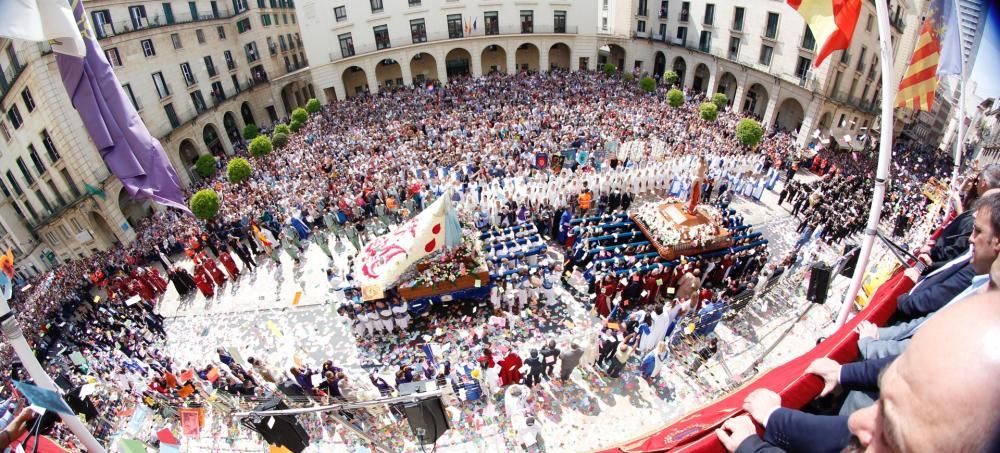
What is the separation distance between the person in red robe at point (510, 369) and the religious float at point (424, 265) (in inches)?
121

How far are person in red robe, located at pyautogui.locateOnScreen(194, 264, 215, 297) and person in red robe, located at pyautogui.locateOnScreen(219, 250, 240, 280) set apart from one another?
652 mm

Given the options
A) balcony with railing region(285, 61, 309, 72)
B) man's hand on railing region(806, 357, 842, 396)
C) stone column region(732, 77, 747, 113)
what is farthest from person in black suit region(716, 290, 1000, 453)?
balcony with railing region(285, 61, 309, 72)

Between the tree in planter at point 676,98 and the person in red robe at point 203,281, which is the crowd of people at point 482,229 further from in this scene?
the tree in planter at point 676,98

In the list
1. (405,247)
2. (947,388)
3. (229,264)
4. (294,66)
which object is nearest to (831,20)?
(947,388)

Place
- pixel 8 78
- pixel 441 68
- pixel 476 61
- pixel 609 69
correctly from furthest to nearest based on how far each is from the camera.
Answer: pixel 476 61 → pixel 441 68 → pixel 609 69 → pixel 8 78

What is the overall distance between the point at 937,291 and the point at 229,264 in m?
18.9

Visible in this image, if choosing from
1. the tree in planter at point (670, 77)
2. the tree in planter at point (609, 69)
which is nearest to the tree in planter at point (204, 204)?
the tree in planter at point (609, 69)

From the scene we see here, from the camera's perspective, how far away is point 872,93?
28.8 metres

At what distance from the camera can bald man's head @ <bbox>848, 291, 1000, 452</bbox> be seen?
1398mm

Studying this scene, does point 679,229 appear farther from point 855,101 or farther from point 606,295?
point 855,101

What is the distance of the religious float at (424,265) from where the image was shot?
484 inches

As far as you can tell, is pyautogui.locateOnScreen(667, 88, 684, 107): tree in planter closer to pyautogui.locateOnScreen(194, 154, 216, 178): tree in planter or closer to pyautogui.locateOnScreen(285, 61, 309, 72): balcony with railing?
pyautogui.locateOnScreen(194, 154, 216, 178): tree in planter

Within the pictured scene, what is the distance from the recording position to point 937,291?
15.1 ft

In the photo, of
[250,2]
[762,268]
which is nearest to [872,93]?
[762,268]
